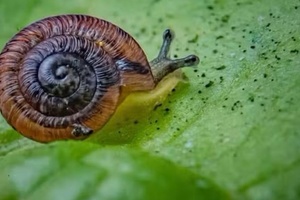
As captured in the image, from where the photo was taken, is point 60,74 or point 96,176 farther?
point 60,74

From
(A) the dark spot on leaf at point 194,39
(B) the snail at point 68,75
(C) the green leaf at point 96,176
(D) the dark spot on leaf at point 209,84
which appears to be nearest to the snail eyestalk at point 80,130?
(B) the snail at point 68,75

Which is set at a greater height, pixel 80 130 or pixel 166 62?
pixel 166 62

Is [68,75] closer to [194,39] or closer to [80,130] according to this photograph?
[80,130]

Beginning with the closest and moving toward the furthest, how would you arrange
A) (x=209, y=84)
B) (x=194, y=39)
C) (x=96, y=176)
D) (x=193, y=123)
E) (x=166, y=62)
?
(x=96, y=176)
(x=193, y=123)
(x=209, y=84)
(x=166, y=62)
(x=194, y=39)

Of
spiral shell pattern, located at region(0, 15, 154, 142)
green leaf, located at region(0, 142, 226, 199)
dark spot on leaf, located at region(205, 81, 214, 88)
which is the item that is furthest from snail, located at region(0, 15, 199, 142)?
green leaf, located at region(0, 142, 226, 199)

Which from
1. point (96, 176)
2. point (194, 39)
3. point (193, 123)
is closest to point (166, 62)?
point (194, 39)

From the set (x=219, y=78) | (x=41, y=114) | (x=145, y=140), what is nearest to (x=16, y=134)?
(x=41, y=114)

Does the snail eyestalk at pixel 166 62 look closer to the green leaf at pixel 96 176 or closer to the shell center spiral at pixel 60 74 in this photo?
the shell center spiral at pixel 60 74

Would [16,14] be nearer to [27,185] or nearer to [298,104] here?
[27,185]

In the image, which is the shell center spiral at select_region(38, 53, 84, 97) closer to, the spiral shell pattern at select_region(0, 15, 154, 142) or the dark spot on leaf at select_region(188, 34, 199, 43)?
the spiral shell pattern at select_region(0, 15, 154, 142)
